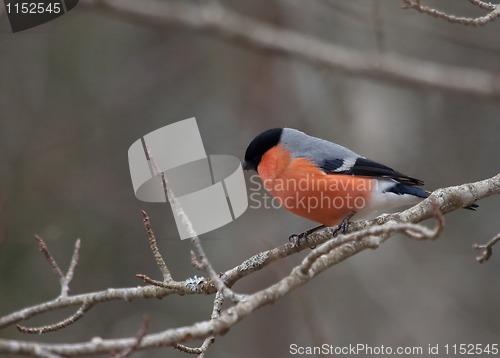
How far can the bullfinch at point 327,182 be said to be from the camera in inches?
150

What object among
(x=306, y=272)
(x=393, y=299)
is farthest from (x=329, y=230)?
(x=393, y=299)

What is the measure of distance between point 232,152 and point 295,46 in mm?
1842

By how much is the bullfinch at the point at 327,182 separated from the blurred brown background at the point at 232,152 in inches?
66.6

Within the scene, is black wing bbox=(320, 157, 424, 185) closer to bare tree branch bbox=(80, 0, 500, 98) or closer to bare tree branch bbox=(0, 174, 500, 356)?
bare tree branch bbox=(0, 174, 500, 356)

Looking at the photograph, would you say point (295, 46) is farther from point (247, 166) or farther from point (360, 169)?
point (360, 169)

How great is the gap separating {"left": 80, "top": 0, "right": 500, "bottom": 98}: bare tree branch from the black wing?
110 centimetres

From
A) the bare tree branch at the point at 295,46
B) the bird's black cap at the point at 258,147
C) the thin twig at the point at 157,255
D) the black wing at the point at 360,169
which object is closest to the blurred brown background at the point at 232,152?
the bare tree branch at the point at 295,46

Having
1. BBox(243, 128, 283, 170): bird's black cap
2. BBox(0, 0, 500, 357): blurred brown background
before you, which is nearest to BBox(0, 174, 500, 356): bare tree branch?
BBox(243, 128, 283, 170): bird's black cap

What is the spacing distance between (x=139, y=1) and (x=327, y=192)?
105 inches

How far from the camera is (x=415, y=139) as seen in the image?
748cm

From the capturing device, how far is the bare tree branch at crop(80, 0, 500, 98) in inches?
192

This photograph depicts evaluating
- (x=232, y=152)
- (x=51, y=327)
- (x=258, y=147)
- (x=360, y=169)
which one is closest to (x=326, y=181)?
(x=360, y=169)

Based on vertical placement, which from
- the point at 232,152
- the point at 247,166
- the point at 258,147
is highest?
the point at 258,147

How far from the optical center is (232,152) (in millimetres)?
6977
